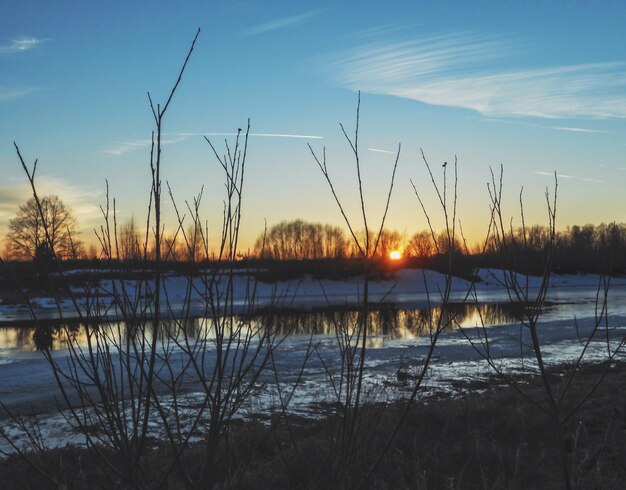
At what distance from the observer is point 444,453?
5863 millimetres

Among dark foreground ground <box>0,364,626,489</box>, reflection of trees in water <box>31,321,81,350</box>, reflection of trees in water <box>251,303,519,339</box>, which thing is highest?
reflection of trees in water <box>31,321,81,350</box>

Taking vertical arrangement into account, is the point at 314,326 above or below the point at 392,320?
above

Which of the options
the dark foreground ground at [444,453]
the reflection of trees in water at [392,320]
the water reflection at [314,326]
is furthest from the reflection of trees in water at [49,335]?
the reflection of trees in water at [392,320]

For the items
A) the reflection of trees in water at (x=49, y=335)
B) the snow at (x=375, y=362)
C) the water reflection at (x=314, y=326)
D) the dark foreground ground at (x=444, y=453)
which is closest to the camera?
the reflection of trees in water at (x=49, y=335)

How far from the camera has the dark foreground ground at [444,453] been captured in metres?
4.90

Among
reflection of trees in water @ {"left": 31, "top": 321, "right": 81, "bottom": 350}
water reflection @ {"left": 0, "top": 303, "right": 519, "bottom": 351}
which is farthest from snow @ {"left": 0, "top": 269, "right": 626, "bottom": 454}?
reflection of trees in water @ {"left": 31, "top": 321, "right": 81, "bottom": 350}

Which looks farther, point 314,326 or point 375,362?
point 314,326

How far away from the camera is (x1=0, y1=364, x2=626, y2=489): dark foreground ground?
16.1 feet

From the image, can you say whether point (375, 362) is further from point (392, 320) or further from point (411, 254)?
point (392, 320)

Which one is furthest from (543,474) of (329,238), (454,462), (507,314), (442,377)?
(329,238)

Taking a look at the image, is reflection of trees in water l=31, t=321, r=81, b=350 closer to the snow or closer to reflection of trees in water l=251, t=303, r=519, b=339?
the snow

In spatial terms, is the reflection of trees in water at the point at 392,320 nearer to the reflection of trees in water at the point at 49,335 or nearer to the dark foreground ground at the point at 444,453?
the reflection of trees in water at the point at 49,335

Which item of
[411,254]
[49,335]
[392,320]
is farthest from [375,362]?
A: [49,335]

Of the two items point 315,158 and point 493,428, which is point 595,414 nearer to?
point 493,428
